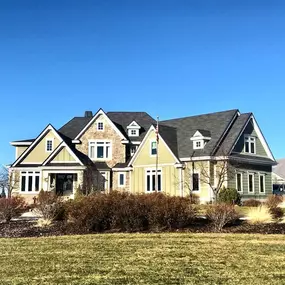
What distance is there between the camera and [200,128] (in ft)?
126

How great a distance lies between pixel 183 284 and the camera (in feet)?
24.5

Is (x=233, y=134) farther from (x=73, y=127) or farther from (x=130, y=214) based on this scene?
(x=130, y=214)

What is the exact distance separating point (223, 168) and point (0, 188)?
26.4m

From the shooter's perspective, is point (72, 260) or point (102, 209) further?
point (102, 209)

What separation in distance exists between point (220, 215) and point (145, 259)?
22.4 feet

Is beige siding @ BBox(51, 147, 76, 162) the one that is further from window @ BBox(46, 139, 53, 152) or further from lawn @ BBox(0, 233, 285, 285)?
lawn @ BBox(0, 233, 285, 285)

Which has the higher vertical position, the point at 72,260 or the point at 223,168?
the point at 223,168

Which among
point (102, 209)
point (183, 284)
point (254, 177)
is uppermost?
point (254, 177)

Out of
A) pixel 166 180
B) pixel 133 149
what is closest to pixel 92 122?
pixel 133 149

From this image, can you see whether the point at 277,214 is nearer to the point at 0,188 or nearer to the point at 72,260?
the point at 72,260

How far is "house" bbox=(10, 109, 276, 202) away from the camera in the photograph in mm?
35156

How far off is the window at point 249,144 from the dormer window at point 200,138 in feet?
10.6

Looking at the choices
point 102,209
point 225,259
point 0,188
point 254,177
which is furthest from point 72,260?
point 0,188

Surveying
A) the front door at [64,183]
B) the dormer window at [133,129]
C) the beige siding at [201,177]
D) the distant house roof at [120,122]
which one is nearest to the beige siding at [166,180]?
the beige siding at [201,177]
